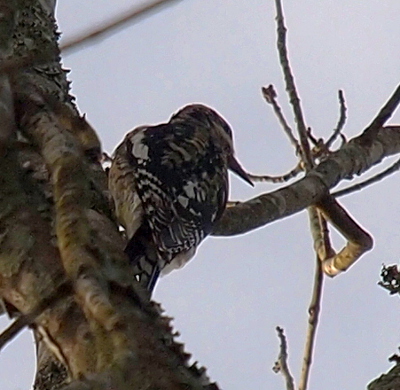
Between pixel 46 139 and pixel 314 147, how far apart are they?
1.98m

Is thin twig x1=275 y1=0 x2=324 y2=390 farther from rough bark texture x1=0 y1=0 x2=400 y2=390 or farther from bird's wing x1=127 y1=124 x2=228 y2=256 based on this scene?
rough bark texture x1=0 y1=0 x2=400 y2=390

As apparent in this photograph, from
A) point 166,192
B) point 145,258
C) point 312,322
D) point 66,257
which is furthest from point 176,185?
point 66,257

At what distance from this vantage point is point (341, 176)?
357 centimetres

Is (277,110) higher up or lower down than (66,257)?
higher up

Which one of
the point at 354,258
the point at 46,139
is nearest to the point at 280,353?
the point at 354,258

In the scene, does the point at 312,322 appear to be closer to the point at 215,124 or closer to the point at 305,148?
the point at 305,148

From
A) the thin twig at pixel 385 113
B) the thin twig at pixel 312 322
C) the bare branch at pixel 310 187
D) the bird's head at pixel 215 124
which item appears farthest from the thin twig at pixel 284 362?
the bird's head at pixel 215 124

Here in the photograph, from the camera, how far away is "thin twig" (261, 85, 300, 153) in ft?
12.5

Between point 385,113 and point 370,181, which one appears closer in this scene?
point 385,113

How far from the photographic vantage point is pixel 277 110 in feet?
13.0

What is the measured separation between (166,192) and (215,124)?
139 cm

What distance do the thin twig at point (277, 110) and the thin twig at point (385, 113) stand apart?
362 mm

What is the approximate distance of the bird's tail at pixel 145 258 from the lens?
3.48 meters

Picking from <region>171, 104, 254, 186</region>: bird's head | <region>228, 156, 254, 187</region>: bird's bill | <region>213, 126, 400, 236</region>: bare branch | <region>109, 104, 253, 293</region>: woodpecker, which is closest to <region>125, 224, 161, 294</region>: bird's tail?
<region>109, 104, 253, 293</region>: woodpecker
